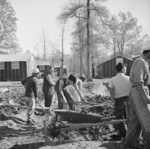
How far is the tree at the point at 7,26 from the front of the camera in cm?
3607

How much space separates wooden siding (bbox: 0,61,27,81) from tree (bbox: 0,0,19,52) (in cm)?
937

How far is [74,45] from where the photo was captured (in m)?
40.4

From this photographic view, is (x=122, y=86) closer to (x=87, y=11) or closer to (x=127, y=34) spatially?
(x=87, y=11)

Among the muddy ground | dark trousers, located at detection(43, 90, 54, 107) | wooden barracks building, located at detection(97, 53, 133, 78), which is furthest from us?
wooden barracks building, located at detection(97, 53, 133, 78)

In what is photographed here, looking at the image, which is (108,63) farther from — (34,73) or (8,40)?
(34,73)

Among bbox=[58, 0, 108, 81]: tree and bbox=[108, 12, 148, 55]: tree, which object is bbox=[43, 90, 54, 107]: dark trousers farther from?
bbox=[108, 12, 148, 55]: tree

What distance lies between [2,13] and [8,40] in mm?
4432

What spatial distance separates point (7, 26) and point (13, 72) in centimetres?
1170

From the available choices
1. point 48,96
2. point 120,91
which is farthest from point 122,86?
point 48,96

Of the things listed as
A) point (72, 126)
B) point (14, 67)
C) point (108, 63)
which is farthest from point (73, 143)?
point (108, 63)

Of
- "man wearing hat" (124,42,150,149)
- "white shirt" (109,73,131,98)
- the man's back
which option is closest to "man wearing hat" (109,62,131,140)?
"white shirt" (109,73,131,98)

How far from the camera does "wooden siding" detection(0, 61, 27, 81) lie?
28.3 m

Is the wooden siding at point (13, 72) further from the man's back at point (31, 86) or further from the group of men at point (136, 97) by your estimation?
the group of men at point (136, 97)

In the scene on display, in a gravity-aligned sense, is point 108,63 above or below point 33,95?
above
